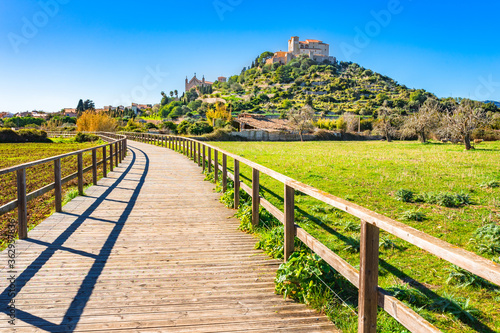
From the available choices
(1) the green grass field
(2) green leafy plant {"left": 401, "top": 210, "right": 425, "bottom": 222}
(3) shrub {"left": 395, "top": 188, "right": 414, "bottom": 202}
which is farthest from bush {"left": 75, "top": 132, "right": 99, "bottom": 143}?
(2) green leafy plant {"left": 401, "top": 210, "right": 425, "bottom": 222}

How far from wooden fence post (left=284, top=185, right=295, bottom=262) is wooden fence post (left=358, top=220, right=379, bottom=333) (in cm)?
160

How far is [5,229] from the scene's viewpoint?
729 centimetres

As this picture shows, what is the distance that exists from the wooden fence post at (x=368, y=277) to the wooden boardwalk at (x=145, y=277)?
0.46m

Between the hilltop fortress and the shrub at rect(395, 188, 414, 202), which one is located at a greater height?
the hilltop fortress

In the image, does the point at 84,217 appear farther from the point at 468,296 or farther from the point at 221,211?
the point at 468,296

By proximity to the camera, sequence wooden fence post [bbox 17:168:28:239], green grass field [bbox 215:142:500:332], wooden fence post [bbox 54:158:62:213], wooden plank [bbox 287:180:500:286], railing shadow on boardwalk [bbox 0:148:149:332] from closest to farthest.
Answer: wooden plank [bbox 287:180:500:286], railing shadow on boardwalk [bbox 0:148:149:332], green grass field [bbox 215:142:500:332], wooden fence post [bbox 17:168:28:239], wooden fence post [bbox 54:158:62:213]

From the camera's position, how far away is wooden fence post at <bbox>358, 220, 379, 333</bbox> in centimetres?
242

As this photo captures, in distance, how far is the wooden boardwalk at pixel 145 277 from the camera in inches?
116

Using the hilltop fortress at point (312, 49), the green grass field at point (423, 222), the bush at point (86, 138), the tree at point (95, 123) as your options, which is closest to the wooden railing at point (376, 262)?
the green grass field at point (423, 222)

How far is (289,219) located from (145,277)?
1.65 meters

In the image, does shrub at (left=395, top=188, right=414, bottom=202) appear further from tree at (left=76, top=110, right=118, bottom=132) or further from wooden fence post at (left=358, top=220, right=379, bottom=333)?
tree at (left=76, top=110, right=118, bottom=132)

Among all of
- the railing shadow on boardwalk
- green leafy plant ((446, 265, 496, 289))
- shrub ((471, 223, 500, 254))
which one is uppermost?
the railing shadow on boardwalk

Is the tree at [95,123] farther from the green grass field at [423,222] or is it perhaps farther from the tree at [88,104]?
the tree at [88,104]

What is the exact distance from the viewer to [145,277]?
12.7ft
